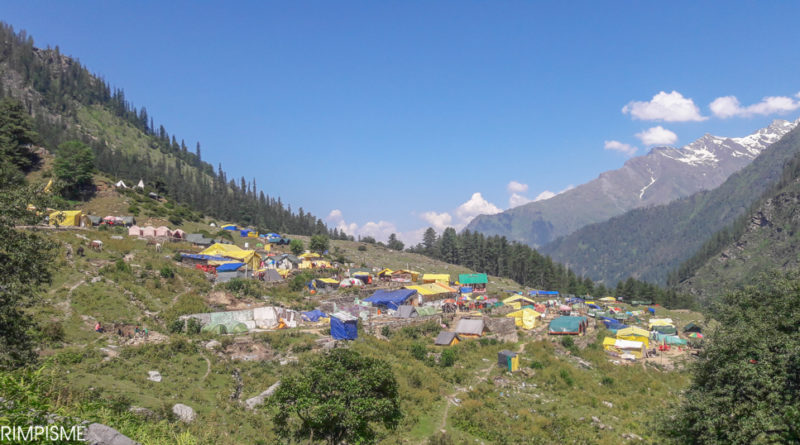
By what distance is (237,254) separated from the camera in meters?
50.8

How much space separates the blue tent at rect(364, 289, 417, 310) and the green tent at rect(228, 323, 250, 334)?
51.4 ft

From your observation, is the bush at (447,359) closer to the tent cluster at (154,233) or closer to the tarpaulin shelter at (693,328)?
the tarpaulin shelter at (693,328)

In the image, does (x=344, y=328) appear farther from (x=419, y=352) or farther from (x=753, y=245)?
(x=753, y=245)

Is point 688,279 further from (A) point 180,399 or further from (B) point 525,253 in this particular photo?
(A) point 180,399

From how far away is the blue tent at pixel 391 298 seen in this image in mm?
41469

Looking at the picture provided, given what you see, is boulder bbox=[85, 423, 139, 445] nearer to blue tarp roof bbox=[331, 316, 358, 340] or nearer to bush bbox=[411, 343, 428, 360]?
bush bbox=[411, 343, 428, 360]

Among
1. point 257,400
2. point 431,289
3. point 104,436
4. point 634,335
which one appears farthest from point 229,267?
point 634,335

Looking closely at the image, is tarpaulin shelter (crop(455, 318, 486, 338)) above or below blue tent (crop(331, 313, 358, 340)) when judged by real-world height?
below

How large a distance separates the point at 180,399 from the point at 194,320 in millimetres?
11545

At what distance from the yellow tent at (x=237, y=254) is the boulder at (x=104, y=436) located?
44.8 meters

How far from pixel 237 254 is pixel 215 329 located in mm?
25385

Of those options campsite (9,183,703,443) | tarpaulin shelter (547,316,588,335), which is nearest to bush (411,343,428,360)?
campsite (9,183,703,443)

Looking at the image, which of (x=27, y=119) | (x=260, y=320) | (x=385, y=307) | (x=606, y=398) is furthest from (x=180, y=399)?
(x=27, y=119)

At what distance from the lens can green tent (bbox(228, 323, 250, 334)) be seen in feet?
90.5
